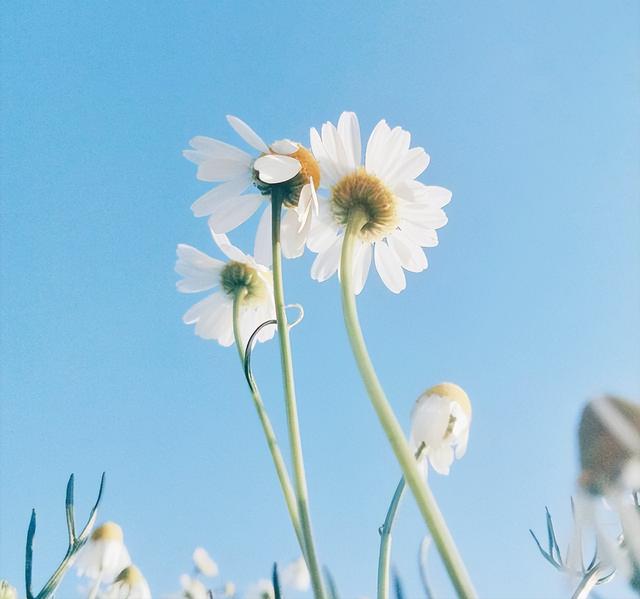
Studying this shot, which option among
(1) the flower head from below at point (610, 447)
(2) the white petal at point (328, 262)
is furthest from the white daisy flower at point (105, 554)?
(1) the flower head from below at point (610, 447)

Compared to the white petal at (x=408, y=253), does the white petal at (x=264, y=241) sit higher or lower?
higher

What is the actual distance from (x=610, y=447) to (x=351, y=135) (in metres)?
0.70

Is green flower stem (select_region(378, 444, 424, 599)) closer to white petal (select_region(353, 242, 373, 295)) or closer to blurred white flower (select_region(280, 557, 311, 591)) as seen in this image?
white petal (select_region(353, 242, 373, 295))

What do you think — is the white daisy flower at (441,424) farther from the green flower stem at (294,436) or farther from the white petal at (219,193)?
the white petal at (219,193)

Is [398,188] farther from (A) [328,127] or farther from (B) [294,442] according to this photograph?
(B) [294,442]

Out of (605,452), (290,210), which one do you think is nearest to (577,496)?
(605,452)

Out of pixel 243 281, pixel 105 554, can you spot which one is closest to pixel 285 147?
pixel 243 281

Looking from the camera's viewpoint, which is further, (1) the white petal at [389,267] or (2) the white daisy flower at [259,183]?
(1) the white petal at [389,267]

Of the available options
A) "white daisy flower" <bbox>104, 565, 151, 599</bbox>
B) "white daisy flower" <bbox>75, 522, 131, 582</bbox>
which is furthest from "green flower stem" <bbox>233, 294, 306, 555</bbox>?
"white daisy flower" <bbox>75, 522, 131, 582</bbox>

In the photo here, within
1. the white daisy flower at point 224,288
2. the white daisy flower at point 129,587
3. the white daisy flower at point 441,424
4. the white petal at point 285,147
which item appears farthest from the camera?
the white daisy flower at point 129,587

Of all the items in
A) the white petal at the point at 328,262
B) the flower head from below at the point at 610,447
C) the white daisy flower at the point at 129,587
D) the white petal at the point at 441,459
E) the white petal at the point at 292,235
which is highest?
Answer: the white petal at the point at 328,262

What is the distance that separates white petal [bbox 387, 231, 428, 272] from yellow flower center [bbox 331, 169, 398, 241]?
0.17 feet

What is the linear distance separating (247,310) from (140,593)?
797 millimetres

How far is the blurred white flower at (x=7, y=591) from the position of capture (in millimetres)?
1077
